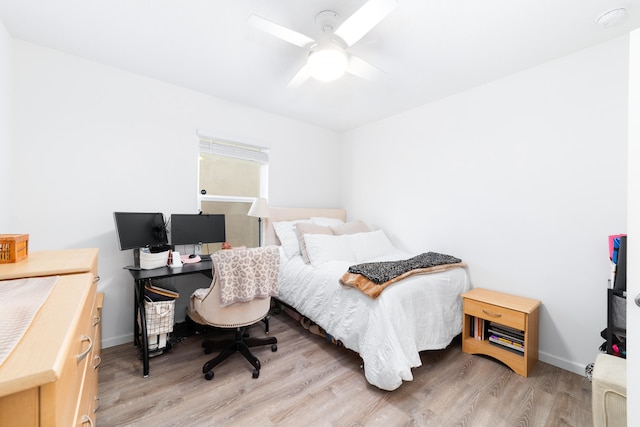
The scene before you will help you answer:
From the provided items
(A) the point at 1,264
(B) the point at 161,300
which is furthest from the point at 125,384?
(A) the point at 1,264

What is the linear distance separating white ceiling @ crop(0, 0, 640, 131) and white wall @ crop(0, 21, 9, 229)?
0.17m

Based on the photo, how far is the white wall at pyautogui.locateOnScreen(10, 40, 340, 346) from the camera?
2059 millimetres

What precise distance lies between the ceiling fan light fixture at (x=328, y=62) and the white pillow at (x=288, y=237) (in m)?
1.80

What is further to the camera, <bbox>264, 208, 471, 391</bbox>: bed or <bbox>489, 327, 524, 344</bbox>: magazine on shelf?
<bbox>489, 327, 524, 344</bbox>: magazine on shelf

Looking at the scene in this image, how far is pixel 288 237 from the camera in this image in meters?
3.10

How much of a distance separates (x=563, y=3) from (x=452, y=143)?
1355 mm

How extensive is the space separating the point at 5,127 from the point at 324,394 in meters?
2.92

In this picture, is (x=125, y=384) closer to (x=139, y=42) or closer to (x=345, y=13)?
(x=139, y=42)

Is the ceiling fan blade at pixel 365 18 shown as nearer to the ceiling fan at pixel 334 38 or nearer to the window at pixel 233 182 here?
the ceiling fan at pixel 334 38

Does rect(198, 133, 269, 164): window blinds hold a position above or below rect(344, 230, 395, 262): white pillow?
above

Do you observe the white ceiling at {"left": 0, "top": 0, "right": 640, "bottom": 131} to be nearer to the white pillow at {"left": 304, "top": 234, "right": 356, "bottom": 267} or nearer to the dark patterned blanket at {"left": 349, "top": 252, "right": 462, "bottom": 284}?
the white pillow at {"left": 304, "top": 234, "right": 356, "bottom": 267}

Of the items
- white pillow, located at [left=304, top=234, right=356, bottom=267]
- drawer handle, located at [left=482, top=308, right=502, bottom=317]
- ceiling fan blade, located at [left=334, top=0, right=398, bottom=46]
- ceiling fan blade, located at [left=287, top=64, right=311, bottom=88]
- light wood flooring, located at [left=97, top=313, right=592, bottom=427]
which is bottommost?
light wood flooring, located at [left=97, top=313, right=592, bottom=427]

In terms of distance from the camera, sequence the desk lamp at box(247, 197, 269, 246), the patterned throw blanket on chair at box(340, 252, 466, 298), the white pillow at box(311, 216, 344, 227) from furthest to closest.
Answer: the white pillow at box(311, 216, 344, 227) < the desk lamp at box(247, 197, 269, 246) < the patterned throw blanket on chair at box(340, 252, 466, 298)

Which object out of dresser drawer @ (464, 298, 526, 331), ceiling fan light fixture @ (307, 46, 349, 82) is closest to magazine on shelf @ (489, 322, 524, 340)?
dresser drawer @ (464, 298, 526, 331)
